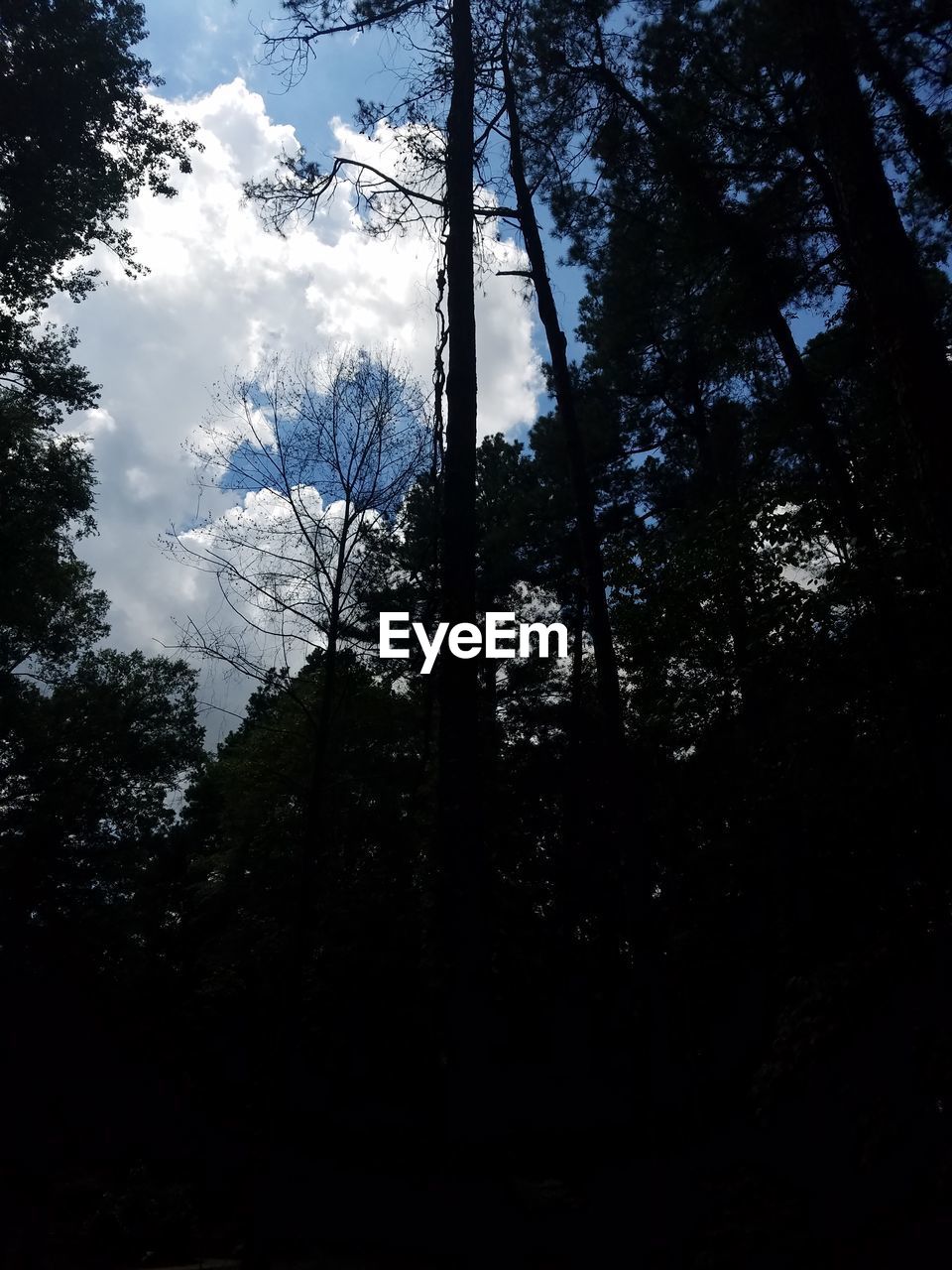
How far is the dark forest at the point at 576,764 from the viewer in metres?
6.54

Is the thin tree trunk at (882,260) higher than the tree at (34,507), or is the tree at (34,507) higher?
the tree at (34,507)

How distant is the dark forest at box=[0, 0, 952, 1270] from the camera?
6535 millimetres

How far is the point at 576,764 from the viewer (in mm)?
20375

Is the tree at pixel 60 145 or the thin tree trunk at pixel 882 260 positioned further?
the tree at pixel 60 145

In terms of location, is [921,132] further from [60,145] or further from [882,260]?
[60,145]

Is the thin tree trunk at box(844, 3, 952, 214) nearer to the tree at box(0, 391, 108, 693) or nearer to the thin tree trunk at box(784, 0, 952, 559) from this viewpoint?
the thin tree trunk at box(784, 0, 952, 559)

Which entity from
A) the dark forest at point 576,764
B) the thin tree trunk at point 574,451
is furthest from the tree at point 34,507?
the thin tree trunk at point 574,451

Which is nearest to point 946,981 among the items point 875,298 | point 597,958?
point 875,298

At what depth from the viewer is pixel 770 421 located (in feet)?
43.1

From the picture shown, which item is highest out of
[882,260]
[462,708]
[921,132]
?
[921,132]

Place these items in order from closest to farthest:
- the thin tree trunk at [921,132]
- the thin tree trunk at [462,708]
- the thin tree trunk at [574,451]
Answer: the thin tree trunk at [462,708]
the thin tree trunk at [921,132]
the thin tree trunk at [574,451]

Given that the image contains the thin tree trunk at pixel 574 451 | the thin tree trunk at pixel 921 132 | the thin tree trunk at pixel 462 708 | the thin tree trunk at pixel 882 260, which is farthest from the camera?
the thin tree trunk at pixel 574 451

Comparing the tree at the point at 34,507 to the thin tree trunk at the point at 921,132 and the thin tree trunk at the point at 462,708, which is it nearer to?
the thin tree trunk at the point at 462,708

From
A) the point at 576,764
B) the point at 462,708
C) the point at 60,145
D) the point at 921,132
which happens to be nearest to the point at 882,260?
the point at 462,708
